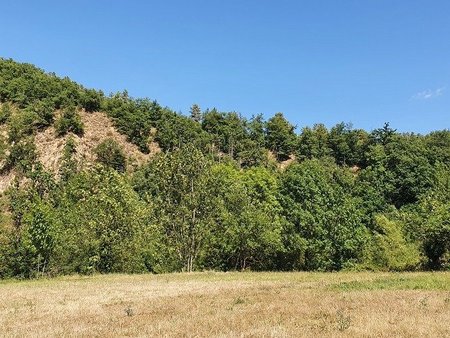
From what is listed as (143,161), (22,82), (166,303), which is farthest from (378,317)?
(22,82)

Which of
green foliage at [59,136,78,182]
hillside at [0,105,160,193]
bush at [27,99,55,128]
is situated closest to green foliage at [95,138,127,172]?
hillside at [0,105,160,193]

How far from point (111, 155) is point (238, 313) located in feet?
339

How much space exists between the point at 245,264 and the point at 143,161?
6510 centimetres

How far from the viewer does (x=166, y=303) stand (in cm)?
2205

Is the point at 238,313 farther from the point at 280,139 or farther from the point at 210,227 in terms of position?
the point at 280,139

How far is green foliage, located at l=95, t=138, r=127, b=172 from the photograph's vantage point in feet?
379

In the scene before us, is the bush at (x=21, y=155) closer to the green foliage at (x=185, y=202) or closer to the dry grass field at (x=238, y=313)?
the green foliage at (x=185, y=202)

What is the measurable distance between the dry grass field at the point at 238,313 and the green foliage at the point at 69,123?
101 meters

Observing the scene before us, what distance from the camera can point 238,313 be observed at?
704 inches

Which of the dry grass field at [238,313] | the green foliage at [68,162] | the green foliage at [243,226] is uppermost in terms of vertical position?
the green foliage at [68,162]

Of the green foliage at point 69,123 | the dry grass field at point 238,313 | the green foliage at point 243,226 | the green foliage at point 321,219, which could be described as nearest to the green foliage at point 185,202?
the green foliage at point 243,226

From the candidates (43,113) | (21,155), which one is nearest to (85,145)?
(43,113)

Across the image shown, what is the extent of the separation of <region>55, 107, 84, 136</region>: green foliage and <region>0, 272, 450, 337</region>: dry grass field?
101m

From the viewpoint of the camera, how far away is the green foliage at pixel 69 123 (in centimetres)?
12213
